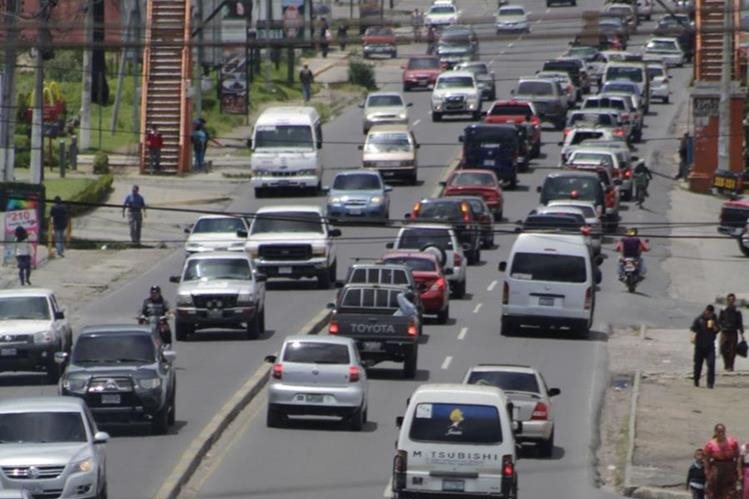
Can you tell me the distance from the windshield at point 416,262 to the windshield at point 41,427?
19991 mm

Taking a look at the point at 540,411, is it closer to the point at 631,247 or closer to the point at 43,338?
the point at 43,338

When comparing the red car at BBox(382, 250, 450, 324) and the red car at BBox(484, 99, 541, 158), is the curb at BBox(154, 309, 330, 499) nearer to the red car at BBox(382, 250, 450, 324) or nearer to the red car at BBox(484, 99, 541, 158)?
the red car at BBox(382, 250, 450, 324)

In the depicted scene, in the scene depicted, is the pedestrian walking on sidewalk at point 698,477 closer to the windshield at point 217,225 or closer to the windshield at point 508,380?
the windshield at point 508,380

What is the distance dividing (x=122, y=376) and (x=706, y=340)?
13.1 metres

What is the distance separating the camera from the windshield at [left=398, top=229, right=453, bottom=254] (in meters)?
48.3

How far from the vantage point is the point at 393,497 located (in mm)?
25938

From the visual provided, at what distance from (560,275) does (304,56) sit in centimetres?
6614

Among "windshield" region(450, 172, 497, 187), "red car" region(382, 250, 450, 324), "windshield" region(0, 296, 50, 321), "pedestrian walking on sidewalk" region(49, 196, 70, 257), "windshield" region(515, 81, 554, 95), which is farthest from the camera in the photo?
"windshield" region(515, 81, 554, 95)

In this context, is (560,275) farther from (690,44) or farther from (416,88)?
(690,44)

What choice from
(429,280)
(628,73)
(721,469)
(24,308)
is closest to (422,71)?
(628,73)

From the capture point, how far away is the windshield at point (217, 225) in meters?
51.4

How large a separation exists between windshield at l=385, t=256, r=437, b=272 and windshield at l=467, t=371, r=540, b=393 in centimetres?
1311

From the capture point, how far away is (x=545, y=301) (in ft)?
→ 145

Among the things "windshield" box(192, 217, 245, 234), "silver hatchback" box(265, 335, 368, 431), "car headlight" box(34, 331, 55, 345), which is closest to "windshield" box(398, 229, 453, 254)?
"windshield" box(192, 217, 245, 234)
